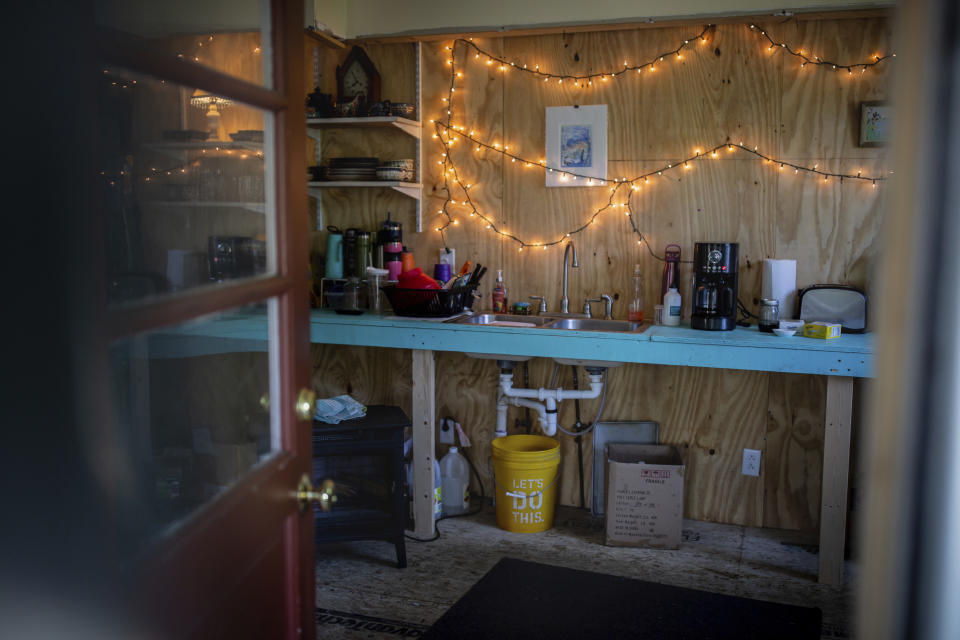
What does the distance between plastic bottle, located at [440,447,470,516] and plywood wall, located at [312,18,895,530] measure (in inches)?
8.4

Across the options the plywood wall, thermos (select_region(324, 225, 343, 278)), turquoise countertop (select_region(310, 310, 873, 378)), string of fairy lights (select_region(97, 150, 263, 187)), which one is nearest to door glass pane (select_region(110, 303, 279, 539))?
string of fairy lights (select_region(97, 150, 263, 187))

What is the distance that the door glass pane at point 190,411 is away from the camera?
1.22 meters

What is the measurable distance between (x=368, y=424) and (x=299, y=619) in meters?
1.70

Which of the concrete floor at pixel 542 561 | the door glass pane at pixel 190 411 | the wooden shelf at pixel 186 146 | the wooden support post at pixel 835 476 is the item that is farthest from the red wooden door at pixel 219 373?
the wooden support post at pixel 835 476

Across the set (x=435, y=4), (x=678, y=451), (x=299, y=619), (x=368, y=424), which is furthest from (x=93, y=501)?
(x=435, y=4)

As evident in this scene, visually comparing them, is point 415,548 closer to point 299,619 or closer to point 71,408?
point 299,619

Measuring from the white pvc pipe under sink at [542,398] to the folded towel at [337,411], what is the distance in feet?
2.50

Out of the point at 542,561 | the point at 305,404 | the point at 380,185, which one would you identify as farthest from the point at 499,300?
the point at 305,404

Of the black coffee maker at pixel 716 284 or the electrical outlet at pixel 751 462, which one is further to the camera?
the electrical outlet at pixel 751 462

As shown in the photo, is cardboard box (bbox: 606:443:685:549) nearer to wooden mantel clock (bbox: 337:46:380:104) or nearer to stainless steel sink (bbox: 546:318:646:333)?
stainless steel sink (bbox: 546:318:646:333)

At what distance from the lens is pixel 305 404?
1444mm

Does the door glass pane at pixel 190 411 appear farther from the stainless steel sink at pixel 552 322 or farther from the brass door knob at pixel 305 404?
the stainless steel sink at pixel 552 322

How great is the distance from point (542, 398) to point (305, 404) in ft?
7.81

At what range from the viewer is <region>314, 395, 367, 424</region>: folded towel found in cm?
321
